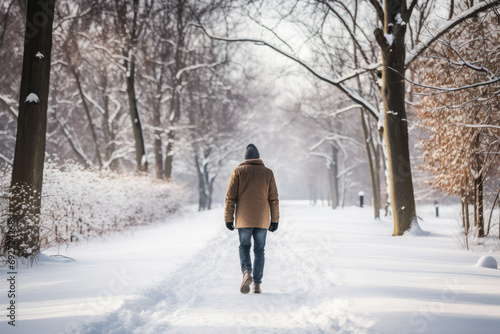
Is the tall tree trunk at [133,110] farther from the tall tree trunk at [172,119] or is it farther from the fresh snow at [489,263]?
the fresh snow at [489,263]

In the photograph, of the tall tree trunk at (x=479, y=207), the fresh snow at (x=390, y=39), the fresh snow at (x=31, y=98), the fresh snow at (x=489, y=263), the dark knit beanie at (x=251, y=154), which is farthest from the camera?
the fresh snow at (x=390, y=39)

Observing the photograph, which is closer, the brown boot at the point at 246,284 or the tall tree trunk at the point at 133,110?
the brown boot at the point at 246,284

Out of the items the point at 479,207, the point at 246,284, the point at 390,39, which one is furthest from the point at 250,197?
the point at 479,207

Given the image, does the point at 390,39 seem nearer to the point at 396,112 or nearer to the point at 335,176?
the point at 396,112

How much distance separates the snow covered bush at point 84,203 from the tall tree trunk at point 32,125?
284 millimetres

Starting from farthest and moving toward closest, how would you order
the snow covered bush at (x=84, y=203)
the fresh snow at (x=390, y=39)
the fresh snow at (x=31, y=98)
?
the fresh snow at (x=390, y=39)
the snow covered bush at (x=84, y=203)
the fresh snow at (x=31, y=98)

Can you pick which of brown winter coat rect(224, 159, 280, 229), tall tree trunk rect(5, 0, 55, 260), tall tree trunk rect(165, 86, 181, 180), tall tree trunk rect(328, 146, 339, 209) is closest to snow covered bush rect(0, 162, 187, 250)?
tall tree trunk rect(5, 0, 55, 260)

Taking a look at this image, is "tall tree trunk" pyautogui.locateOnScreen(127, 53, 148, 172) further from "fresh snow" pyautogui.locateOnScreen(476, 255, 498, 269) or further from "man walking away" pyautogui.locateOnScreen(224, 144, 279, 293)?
"fresh snow" pyautogui.locateOnScreen(476, 255, 498, 269)

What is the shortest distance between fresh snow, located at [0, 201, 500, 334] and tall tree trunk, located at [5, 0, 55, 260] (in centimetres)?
73

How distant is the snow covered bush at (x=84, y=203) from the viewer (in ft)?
27.3

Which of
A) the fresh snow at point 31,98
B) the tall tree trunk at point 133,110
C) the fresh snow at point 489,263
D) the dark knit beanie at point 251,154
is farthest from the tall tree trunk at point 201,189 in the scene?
the fresh snow at point 489,263

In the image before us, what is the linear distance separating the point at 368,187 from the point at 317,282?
1608 inches

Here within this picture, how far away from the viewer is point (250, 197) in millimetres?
5047

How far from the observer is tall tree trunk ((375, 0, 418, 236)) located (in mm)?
9234
